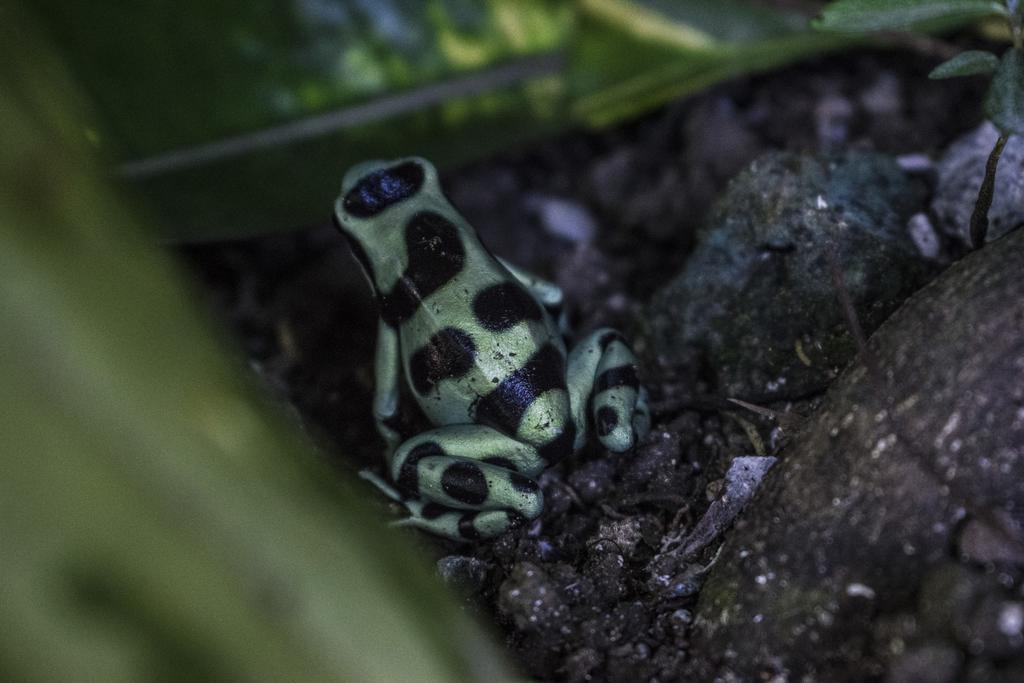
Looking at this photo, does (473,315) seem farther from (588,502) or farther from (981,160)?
(981,160)

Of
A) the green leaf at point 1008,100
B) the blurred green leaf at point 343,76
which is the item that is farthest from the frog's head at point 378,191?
the green leaf at point 1008,100

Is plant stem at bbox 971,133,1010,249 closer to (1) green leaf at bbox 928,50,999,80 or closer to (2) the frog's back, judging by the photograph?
(1) green leaf at bbox 928,50,999,80

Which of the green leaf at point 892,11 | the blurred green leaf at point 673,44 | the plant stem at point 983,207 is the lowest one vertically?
the plant stem at point 983,207

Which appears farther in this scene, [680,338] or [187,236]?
[187,236]

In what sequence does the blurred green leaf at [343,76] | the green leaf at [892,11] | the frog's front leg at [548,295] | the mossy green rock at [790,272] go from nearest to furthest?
the green leaf at [892,11] < the mossy green rock at [790,272] < the blurred green leaf at [343,76] < the frog's front leg at [548,295]

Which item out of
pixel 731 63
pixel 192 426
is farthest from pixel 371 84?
pixel 192 426

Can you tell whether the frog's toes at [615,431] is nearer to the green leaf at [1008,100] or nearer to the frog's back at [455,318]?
the frog's back at [455,318]

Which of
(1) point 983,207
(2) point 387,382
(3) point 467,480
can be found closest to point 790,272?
(1) point 983,207
